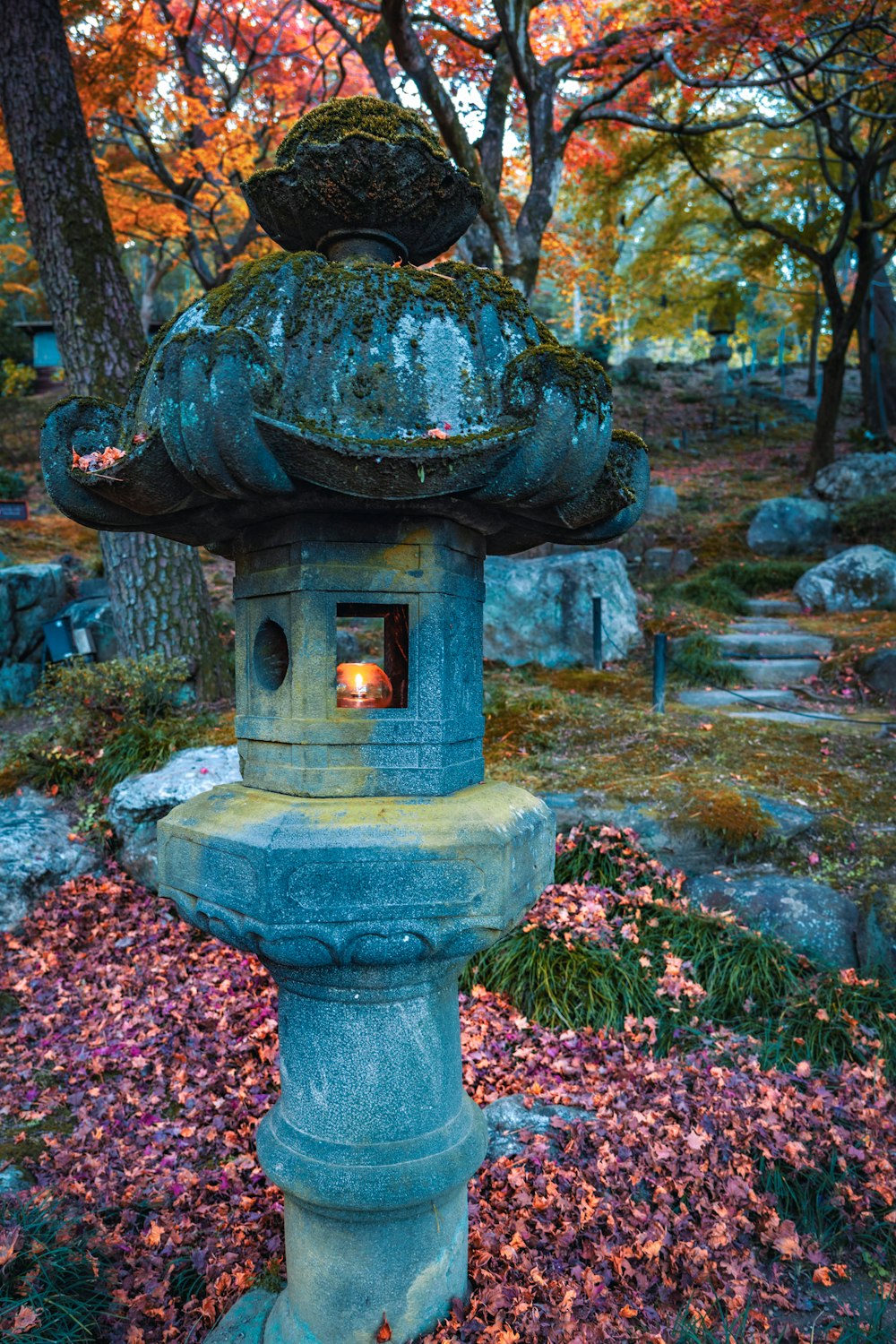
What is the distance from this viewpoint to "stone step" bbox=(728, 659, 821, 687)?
27.5 ft

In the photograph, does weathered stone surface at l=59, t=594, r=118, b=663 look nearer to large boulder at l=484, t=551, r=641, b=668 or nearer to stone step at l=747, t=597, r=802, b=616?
large boulder at l=484, t=551, r=641, b=668

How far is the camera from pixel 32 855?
5.24 meters

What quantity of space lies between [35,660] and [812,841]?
822 cm

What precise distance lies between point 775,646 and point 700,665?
1.11 meters

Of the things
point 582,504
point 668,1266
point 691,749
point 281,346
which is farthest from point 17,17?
point 668,1266

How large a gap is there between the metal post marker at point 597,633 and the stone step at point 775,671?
4.67ft

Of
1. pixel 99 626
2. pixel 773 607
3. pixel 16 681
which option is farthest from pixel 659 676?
pixel 16 681

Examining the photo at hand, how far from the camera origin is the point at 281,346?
1.93 m

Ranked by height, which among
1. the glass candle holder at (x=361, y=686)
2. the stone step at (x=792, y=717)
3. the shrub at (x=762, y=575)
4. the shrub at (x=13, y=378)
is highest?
the shrub at (x=13, y=378)

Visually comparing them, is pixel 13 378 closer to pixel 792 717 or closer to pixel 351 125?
pixel 792 717

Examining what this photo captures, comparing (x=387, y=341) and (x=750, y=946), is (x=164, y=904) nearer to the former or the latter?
(x=750, y=946)

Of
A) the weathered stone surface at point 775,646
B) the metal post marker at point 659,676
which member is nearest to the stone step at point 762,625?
the weathered stone surface at point 775,646

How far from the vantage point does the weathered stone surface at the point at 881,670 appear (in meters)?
7.64

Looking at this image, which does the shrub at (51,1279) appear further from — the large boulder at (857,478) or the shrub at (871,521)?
the large boulder at (857,478)
